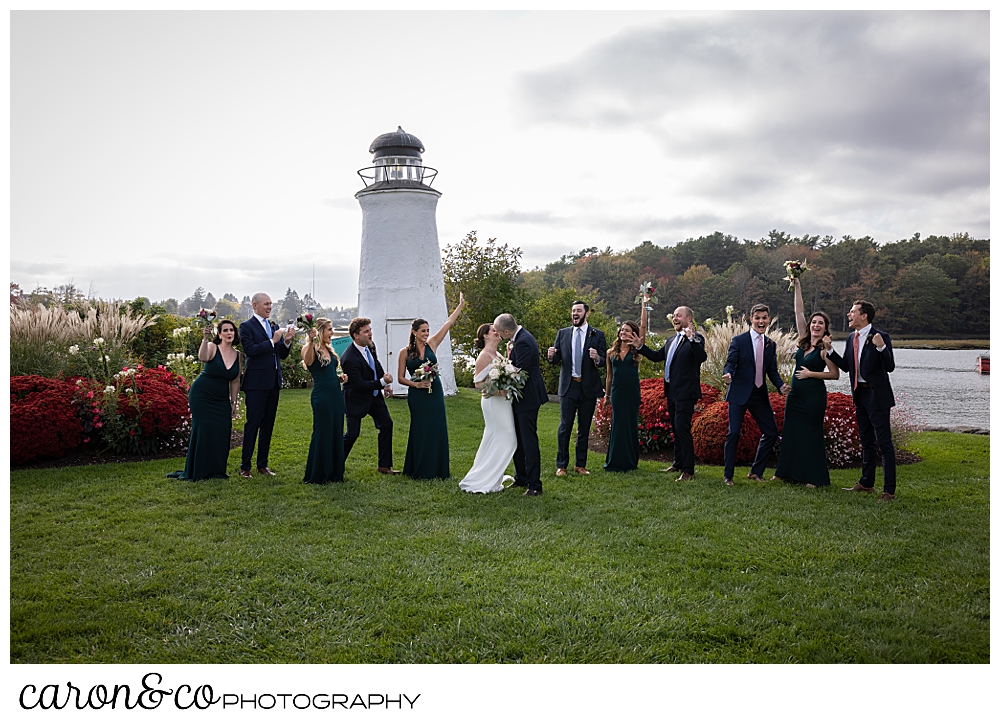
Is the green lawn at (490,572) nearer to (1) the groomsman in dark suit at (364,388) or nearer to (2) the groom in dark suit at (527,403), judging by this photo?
(2) the groom in dark suit at (527,403)

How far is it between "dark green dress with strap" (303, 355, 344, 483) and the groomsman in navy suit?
490 centimetres

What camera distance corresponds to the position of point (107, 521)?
21.7 ft

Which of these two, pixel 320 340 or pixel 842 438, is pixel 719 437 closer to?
pixel 842 438

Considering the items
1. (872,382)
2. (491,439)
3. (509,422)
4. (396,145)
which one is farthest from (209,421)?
(396,145)

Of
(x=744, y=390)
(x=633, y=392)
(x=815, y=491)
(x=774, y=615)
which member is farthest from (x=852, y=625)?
(x=633, y=392)

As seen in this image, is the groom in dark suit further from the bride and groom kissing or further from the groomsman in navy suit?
the groomsman in navy suit

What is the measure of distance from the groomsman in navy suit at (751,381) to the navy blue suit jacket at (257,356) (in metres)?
5.77

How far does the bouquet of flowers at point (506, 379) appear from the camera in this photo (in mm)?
7996

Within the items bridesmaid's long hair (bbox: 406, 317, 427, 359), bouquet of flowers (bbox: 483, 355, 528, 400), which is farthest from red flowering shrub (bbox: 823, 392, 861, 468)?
bridesmaid's long hair (bbox: 406, 317, 427, 359)

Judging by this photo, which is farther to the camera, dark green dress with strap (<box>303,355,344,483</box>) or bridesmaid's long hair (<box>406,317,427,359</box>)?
bridesmaid's long hair (<box>406,317,427,359</box>)

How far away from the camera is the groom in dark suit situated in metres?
7.95

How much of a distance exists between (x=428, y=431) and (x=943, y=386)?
17.5 m

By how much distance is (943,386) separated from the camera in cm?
1938

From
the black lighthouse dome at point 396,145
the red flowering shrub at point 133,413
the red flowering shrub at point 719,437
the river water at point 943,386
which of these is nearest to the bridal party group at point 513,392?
the red flowering shrub at point 719,437
